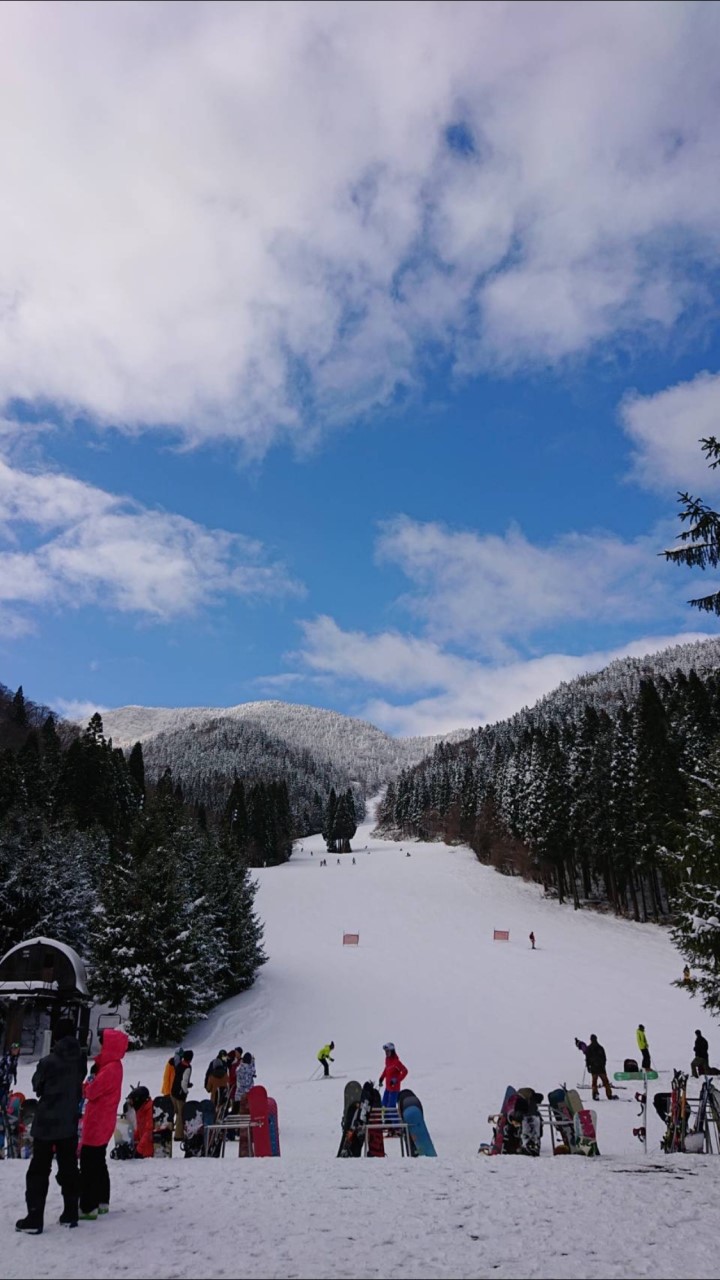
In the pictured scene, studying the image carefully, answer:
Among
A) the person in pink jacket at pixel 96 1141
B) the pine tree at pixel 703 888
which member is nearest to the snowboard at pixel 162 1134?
the person in pink jacket at pixel 96 1141

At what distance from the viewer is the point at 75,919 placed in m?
37.3

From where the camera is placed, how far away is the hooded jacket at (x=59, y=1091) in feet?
20.7

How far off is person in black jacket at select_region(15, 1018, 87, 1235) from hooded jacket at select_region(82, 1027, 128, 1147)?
0.15 meters

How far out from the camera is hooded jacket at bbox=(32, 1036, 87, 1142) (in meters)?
6.30

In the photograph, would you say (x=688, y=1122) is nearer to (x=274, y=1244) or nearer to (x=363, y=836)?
(x=274, y=1244)

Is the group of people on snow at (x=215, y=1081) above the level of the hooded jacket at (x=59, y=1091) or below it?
below

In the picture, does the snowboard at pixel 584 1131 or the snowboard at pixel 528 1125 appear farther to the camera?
the snowboard at pixel 528 1125

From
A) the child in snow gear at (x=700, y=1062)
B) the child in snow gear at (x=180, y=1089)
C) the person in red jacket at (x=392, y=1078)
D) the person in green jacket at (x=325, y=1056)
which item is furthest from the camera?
the person in green jacket at (x=325, y=1056)

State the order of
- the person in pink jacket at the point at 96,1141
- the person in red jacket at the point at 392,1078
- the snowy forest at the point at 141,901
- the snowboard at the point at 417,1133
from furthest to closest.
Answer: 1. the snowy forest at the point at 141,901
2. the person in red jacket at the point at 392,1078
3. the snowboard at the point at 417,1133
4. the person in pink jacket at the point at 96,1141

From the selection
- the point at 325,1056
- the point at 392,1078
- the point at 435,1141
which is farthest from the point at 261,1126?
the point at 325,1056

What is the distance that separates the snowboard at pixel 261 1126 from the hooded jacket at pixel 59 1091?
539cm

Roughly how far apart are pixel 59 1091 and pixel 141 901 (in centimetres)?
2225

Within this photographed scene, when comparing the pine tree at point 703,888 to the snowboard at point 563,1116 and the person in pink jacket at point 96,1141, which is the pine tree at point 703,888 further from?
the person in pink jacket at point 96,1141

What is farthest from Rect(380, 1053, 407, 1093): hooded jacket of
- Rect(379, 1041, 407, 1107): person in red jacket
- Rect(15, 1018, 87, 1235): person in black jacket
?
Rect(15, 1018, 87, 1235): person in black jacket
